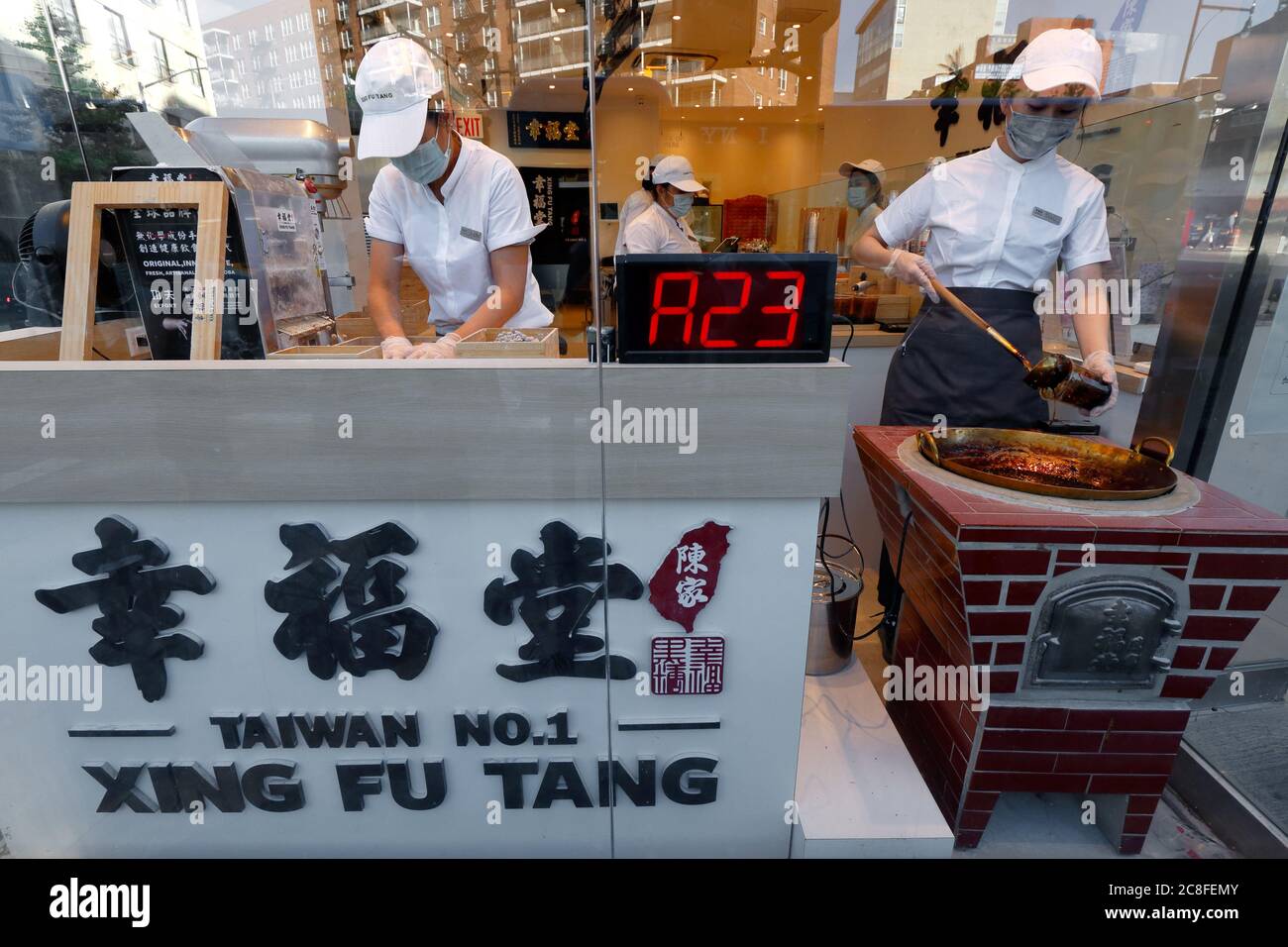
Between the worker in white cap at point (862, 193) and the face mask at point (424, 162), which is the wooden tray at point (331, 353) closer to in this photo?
the face mask at point (424, 162)

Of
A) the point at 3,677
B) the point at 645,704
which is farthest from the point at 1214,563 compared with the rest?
the point at 3,677

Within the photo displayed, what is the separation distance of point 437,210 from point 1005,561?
69.0 inches

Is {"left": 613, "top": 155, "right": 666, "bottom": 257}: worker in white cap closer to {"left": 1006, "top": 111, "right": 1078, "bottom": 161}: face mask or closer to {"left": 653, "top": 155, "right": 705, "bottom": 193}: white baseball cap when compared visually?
{"left": 653, "top": 155, "right": 705, "bottom": 193}: white baseball cap

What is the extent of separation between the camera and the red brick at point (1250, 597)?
4.23ft

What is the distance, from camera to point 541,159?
254 inches

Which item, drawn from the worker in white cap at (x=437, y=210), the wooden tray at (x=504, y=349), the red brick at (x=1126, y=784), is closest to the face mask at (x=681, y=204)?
the worker in white cap at (x=437, y=210)

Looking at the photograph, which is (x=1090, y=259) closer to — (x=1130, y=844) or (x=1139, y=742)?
(x=1139, y=742)

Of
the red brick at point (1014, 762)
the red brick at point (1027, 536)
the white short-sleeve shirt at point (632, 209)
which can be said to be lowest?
the red brick at point (1014, 762)

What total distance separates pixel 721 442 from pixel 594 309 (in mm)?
358

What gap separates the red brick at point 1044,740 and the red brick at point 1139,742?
2 centimetres

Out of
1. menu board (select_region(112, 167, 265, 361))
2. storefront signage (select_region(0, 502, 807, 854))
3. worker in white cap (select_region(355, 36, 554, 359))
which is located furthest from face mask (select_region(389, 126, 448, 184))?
storefront signage (select_region(0, 502, 807, 854))

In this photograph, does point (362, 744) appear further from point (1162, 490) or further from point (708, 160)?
point (708, 160)

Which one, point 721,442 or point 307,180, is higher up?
point 307,180

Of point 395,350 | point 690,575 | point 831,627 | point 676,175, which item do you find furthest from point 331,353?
point 676,175
